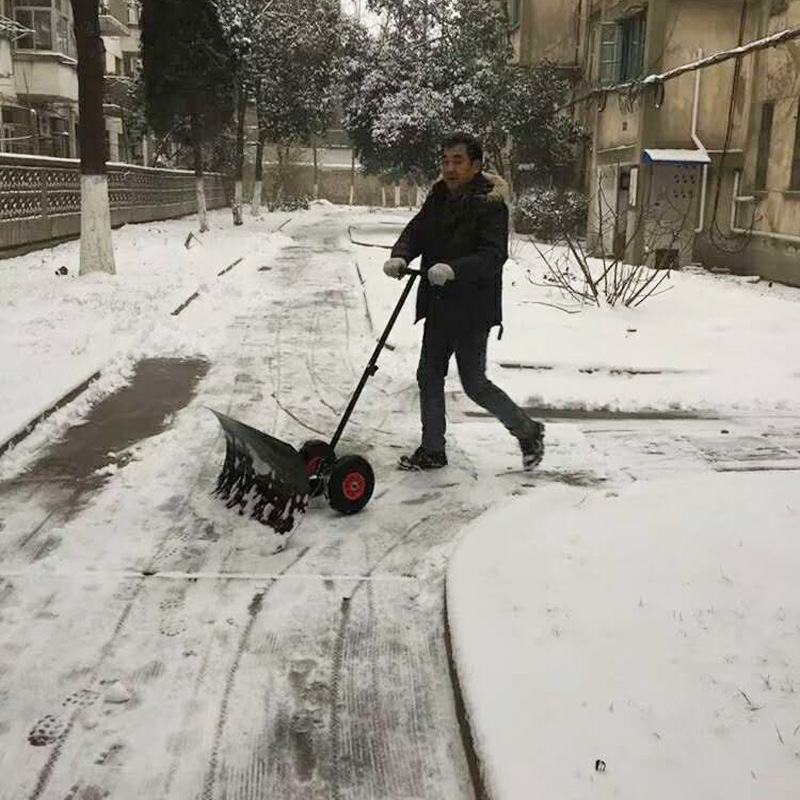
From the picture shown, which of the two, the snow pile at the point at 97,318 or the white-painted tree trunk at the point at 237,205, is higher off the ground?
the white-painted tree trunk at the point at 237,205

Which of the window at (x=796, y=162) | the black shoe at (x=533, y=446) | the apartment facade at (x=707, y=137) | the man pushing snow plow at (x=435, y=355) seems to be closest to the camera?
the man pushing snow plow at (x=435, y=355)

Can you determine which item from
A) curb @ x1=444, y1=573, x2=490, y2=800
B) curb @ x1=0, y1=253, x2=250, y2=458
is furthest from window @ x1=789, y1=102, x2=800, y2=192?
curb @ x1=444, y1=573, x2=490, y2=800

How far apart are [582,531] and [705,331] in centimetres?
652

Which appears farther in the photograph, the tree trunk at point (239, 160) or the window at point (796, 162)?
the tree trunk at point (239, 160)

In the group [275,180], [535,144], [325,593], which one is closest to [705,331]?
[325,593]

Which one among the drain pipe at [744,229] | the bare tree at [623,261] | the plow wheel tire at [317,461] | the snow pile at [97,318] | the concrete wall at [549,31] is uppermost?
the concrete wall at [549,31]

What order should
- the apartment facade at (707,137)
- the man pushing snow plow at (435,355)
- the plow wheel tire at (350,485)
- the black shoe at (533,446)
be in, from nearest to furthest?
the man pushing snow plow at (435,355)
the plow wheel tire at (350,485)
the black shoe at (533,446)
the apartment facade at (707,137)

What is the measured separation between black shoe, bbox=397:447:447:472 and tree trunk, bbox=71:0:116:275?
9235mm

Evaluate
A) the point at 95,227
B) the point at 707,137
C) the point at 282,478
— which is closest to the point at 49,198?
the point at 95,227

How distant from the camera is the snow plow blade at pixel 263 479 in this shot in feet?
13.6

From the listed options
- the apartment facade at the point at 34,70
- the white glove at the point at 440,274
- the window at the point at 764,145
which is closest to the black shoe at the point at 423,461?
the white glove at the point at 440,274

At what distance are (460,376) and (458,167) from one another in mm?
1161

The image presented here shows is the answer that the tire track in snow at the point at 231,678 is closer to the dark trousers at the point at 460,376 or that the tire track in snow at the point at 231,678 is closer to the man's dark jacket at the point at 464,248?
the dark trousers at the point at 460,376

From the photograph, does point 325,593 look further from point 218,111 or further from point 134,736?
point 218,111
